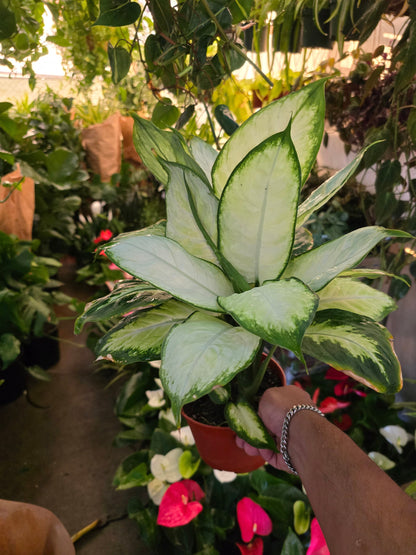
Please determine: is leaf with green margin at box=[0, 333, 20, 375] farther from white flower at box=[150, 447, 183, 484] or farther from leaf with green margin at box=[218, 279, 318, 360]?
leaf with green margin at box=[218, 279, 318, 360]

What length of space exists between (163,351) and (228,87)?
4.53 feet

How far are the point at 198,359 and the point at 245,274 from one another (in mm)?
108

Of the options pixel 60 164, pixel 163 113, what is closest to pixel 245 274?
pixel 163 113

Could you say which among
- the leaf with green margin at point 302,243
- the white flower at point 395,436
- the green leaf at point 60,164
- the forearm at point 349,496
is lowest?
the white flower at point 395,436

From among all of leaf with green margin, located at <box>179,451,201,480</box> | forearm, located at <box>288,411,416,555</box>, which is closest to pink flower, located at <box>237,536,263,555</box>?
leaf with green margin, located at <box>179,451,201,480</box>

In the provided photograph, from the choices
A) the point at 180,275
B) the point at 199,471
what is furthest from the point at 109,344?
the point at 199,471

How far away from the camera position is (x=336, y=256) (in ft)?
1.15

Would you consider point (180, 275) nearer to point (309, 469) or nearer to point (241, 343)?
point (241, 343)

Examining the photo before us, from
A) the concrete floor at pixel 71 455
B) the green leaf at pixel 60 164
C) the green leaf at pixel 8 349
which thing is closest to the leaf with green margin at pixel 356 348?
the concrete floor at pixel 71 455

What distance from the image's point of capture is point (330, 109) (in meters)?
1.19

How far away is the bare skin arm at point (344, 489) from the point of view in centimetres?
35

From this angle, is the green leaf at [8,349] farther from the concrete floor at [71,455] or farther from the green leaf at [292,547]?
the green leaf at [292,547]

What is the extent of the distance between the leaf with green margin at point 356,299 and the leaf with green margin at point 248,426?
14cm

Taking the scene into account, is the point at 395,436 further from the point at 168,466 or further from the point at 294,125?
the point at 294,125
